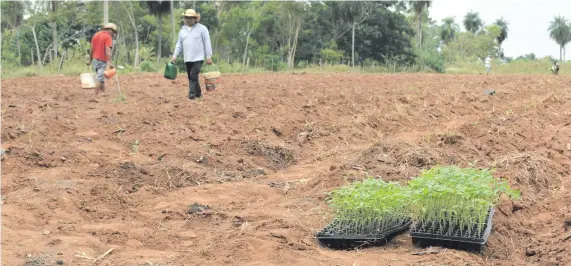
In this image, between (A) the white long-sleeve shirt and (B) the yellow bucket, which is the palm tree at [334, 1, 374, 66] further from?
(A) the white long-sleeve shirt

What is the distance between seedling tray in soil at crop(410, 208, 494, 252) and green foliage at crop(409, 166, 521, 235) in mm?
34

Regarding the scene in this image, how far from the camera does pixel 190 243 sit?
4707mm

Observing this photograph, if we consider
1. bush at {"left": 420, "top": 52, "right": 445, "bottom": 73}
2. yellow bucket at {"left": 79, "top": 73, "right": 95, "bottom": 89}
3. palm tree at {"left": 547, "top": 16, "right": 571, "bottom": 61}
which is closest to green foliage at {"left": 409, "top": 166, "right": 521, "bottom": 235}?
yellow bucket at {"left": 79, "top": 73, "right": 95, "bottom": 89}

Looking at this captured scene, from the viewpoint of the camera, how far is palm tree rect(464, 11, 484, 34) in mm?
71188

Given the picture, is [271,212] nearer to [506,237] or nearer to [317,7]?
[506,237]

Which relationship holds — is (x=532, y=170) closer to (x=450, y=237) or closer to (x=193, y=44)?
(x=450, y=237)

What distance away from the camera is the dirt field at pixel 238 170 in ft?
14.5

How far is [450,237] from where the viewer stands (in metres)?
4.32

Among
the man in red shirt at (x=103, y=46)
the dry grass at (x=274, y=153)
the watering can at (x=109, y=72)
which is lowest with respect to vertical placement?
the dry grass at (x=274, y=153)

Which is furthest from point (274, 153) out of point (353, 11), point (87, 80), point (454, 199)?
point (353, 11)

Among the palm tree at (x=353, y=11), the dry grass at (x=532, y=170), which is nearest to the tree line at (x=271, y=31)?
the palm tree at (x=353, y=11)

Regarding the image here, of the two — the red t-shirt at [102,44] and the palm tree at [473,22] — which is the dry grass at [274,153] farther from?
the palm tree at [473,22]

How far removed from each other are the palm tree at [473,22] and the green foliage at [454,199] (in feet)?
230

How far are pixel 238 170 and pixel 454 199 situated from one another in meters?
3.46
